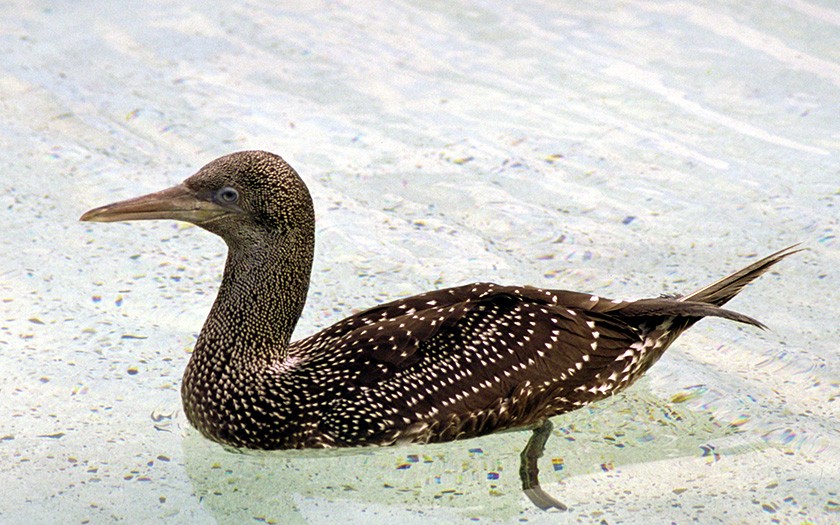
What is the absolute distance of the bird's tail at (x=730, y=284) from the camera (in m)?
4.54

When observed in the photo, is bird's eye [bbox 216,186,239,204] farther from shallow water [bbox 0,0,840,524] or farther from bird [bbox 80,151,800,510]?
shallow water [bbox 0,0,840,524]

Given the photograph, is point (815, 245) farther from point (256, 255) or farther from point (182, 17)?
point (182, 17)

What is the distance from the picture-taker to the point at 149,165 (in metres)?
6.39

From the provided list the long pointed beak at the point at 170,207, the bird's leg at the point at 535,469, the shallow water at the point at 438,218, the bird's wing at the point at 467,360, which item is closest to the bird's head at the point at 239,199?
the long pointed beak at the point at 170,207

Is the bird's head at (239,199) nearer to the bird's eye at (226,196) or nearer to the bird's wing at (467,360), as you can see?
the bird's eye at (226,196)

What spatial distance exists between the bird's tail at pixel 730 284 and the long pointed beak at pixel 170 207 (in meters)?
1.78

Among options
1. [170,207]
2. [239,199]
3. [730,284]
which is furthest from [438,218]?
[170,207]

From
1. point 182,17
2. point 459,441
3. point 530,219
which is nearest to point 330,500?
point 459,441

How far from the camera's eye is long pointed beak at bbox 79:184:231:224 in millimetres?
4086

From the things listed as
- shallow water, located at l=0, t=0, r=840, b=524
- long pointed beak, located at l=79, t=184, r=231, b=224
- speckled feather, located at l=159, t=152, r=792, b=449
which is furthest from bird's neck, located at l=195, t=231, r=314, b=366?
shallow water, located at l=0, t=0, r=840, b=524

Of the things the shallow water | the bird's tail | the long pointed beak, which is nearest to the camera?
the long pointed beak

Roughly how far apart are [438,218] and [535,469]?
6.55ft

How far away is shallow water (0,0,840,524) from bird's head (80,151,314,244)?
83cm

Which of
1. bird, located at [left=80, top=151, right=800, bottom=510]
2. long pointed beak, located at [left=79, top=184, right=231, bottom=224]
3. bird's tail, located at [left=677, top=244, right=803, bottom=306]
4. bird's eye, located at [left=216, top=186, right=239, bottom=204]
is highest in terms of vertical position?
bird's eye, located at [left=216, top=186, right=239, bottom=204]
